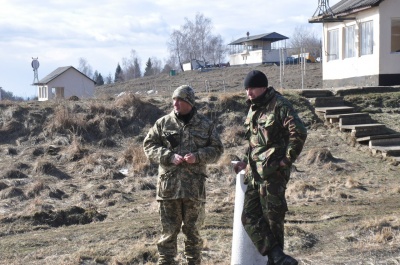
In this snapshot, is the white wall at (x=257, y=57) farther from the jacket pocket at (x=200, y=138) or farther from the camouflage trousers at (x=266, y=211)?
the camouflage trousers at (x=266, y=211)

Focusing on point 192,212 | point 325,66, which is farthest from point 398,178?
point 325,66

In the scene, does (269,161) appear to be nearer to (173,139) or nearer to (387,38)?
(173,139)

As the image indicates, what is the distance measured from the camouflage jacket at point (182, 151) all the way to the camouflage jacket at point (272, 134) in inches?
18.9

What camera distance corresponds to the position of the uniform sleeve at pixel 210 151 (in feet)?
19.7

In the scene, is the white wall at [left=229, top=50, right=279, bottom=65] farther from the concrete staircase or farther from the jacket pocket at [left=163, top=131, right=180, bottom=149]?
the jacket pocket at [left=163, top=131, right=180, bottom=149]

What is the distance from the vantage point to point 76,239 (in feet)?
27.7

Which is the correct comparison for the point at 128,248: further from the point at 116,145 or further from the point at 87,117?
the point at 87,117

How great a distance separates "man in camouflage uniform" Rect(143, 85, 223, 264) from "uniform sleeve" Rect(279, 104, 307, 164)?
0.85 meters

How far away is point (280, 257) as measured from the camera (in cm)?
562

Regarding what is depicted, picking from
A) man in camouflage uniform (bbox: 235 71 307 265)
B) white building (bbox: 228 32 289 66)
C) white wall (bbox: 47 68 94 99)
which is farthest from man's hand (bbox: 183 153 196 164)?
white building (bbox: 228 32 289 66)

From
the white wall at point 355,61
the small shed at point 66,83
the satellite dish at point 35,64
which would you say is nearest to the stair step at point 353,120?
the white wall at point 355,61

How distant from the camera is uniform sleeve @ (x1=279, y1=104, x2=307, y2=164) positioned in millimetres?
5516

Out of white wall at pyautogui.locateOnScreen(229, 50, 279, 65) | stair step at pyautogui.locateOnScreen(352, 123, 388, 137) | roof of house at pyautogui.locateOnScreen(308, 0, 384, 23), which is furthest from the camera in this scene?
white wall at pyautogui.locateOnScreen(229, 50, 279, 65)

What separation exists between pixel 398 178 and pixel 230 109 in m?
5.54
